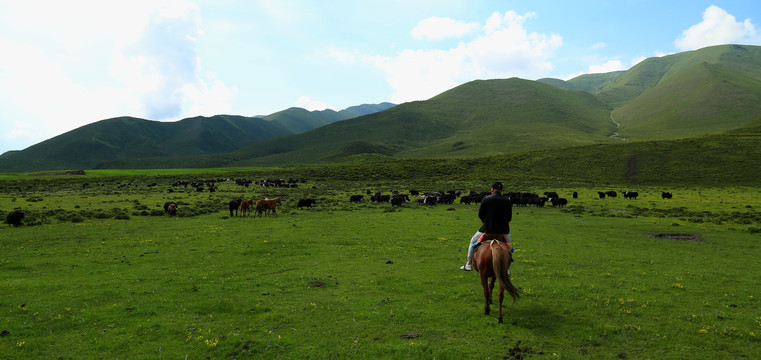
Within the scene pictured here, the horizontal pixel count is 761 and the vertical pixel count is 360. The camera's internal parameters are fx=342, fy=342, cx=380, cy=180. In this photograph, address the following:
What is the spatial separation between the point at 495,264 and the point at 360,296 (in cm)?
536

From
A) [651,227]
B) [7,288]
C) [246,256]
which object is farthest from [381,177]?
[7,288]

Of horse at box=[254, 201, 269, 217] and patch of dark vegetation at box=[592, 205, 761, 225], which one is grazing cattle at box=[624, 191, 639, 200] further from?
horse at box=[254, 201, 269, 217]

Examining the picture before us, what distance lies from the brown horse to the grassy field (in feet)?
3.29

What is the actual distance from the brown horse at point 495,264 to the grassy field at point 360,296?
100 centimetres

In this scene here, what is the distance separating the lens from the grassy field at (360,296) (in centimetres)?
901

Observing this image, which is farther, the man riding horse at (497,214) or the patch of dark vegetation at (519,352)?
the man riding horse at (497,214)

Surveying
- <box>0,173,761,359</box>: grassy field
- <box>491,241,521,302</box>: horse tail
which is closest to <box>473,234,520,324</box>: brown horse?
<box>491,241,521,302</box>: horse tail

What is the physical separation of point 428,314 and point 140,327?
8667 mm

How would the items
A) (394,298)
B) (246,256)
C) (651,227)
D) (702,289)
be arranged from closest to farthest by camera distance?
(394,298)
(702,289)
(246,256)
(651,227)

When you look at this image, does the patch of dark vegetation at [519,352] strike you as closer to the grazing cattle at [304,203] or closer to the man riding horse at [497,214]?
the man riding horse at [497,214]

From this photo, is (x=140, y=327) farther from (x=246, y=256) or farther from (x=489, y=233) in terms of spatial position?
(x=489, y=233)

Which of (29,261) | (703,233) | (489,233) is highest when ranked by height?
(489,233)

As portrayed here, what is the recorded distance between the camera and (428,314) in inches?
431

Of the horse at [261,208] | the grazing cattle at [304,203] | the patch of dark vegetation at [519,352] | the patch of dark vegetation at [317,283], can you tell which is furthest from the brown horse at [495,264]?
the grazing cattle at [304,203]
